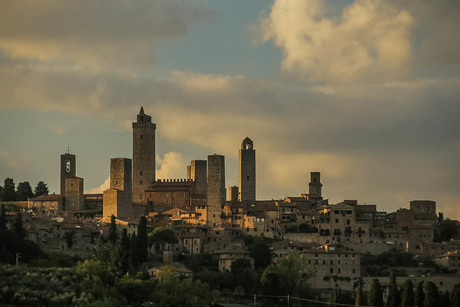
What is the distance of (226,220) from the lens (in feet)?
298

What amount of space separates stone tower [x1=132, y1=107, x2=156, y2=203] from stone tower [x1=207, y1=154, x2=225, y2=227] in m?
7.40

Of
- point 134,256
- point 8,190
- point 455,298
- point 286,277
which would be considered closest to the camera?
point 455,298

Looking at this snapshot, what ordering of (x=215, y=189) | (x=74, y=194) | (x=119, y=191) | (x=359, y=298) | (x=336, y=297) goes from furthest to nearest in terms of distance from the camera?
(x=74, y=194), (x=119, y=191), (x=215, y=189), (x=336, y=297), (x=359, y=298)

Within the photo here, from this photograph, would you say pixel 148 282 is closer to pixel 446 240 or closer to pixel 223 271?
pixel 223 271

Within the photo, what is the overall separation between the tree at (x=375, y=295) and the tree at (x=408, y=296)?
47.5 inches

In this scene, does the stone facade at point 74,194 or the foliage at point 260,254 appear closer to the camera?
the foliage at point 260,254

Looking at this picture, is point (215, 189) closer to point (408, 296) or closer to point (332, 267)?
point (332, 267)

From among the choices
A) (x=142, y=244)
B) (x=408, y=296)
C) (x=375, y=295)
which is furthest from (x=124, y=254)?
(x=408, y=296)

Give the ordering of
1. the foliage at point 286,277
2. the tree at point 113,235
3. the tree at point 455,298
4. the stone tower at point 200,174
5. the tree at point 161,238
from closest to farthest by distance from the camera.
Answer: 1. the tree at point 455,298
2. the foliage at point 286,277
3. the tree at point 113,235
4. the tree at point 161,238
5. the stone tower at point 200,174

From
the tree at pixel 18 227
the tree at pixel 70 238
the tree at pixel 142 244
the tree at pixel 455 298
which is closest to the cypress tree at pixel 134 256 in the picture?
the tree at pixel 142 244

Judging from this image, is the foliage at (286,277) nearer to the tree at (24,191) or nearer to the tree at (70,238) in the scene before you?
the tree at (70,238)

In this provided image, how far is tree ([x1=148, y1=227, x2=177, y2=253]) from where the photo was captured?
8231 centimetres

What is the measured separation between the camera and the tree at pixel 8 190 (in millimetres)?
98875

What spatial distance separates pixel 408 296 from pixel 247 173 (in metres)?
33.5
